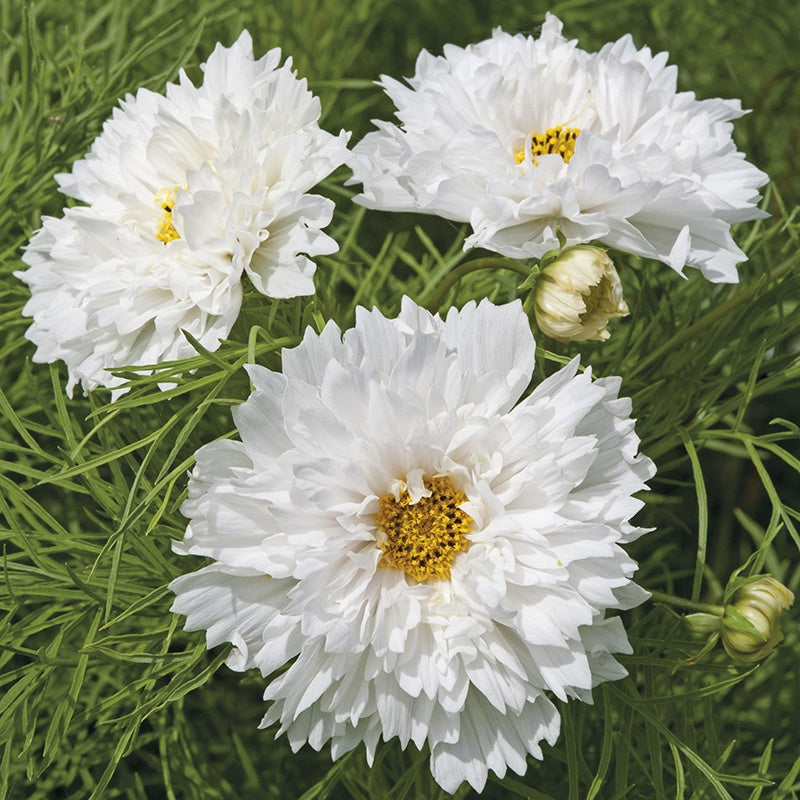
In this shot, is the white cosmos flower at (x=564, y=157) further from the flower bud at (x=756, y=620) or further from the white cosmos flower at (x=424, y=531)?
the flower bud at (x=756, y=620)

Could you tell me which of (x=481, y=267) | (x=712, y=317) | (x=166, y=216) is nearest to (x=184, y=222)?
(x=166, y=216)

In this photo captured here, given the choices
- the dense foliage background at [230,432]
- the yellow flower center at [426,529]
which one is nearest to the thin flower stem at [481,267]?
the dense foliage background at [230,432]

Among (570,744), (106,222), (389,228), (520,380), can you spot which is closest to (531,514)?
(520,380)

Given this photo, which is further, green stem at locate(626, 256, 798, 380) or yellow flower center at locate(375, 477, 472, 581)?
green stem at locate(626, 256, 798, 380)

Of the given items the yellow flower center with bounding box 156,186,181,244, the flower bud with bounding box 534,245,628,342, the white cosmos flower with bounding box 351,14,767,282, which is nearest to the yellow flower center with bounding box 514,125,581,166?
the white cosmos flower with bounding box 351,14,767,282

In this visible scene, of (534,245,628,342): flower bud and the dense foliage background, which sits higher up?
(534,245,628,342): flower bud

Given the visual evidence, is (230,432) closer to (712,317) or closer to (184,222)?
(184,222)

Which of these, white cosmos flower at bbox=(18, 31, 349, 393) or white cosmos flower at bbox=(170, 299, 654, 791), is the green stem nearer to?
white cosmos flower at bbox=(170, 299, 654, 791)
